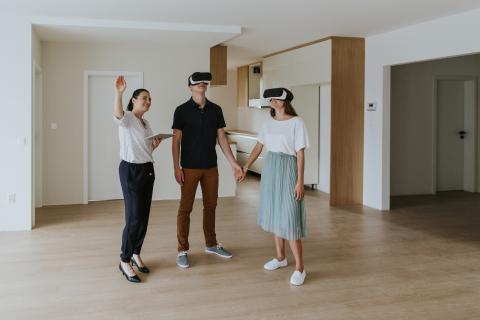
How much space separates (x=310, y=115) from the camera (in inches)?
338

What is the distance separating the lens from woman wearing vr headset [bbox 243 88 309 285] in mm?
3689

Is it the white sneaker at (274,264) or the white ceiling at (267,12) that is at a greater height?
the white ceiling at (267,12)

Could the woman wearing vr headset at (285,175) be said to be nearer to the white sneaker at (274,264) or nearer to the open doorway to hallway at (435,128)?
the white sneaker at (274,264)

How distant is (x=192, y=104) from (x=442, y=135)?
5.88 metres

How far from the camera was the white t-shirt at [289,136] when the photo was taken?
3.67m

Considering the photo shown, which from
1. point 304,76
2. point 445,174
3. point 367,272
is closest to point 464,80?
point 445,174

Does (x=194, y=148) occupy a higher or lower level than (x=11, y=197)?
higher

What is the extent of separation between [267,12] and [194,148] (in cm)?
218

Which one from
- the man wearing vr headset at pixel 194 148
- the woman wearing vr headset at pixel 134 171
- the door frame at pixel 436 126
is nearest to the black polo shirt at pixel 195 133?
the man wearing vr headset at pixel 194 148

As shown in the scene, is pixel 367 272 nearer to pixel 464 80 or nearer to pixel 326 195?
pixel 326 195

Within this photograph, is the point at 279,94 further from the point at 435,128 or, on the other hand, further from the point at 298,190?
the point at 435,128

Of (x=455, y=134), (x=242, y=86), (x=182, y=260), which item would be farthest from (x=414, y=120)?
(x=182, y=260)

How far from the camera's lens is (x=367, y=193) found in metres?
7.20

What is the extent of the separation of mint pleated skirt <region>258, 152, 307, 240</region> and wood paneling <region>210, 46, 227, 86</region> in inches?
166
